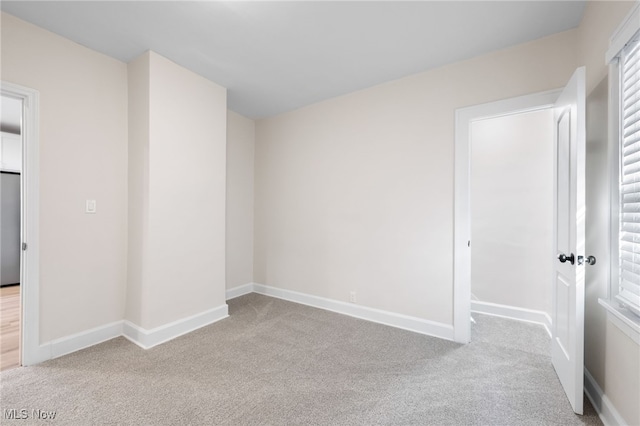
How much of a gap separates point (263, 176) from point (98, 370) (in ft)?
9.54

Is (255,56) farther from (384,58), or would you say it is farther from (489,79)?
(489,79)

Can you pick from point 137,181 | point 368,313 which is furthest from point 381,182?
point 137,181

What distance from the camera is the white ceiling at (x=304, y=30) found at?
78.6 inches

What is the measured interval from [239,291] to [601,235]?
3918 millimetres

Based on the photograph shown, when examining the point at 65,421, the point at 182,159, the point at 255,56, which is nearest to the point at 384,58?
the point at 255,56

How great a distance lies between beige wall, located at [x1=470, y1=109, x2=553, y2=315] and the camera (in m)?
3.15

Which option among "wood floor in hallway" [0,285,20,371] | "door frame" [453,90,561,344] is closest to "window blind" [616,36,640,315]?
"door frame" [453,90,561,344]

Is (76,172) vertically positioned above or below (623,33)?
below

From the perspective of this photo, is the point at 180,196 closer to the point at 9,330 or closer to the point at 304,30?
the point at 304,30

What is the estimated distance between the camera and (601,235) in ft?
5.61

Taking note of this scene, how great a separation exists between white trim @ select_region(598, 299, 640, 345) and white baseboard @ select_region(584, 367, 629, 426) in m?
0.48

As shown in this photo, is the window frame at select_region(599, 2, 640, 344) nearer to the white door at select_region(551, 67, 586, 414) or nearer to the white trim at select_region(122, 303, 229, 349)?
the white door at select_region(551, 67, 586, 414)

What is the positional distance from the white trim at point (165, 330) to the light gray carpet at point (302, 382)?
0.08 m

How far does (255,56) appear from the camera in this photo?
8.68 feet
